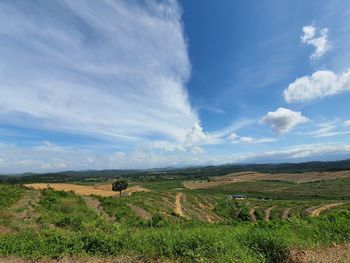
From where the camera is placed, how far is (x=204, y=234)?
9.77 m

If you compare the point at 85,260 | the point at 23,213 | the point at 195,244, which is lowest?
the point at 85,260

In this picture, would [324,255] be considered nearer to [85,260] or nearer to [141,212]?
[85,260]

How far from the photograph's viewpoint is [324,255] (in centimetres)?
792

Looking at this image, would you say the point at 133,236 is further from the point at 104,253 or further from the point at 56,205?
the point at 56,205

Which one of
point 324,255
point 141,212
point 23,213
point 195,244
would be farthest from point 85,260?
point 141,212

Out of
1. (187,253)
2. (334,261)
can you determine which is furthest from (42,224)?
(334,261)

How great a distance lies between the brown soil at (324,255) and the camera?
744 cm

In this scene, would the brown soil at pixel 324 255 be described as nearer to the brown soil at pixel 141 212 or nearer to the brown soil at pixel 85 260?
the brown soil at pixel 85 260

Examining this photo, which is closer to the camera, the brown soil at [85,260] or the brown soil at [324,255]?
the brown soil at [324,255]

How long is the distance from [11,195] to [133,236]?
21553mm

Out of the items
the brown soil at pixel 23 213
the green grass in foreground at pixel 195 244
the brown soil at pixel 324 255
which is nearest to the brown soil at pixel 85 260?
the green grass in foreground at pixel 195 244

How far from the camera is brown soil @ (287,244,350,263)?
7.44 meters

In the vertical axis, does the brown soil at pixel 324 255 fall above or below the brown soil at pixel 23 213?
below

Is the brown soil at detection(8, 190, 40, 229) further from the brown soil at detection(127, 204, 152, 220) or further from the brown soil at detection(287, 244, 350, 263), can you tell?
the brown soil at detection(287, 244, 350, 263)
